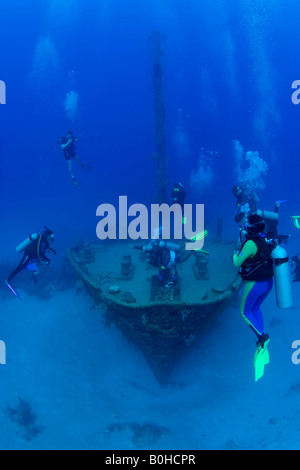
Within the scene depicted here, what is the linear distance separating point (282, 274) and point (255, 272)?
41 centimetres

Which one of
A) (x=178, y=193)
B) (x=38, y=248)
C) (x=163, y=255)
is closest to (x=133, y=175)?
(x=178, y=193)

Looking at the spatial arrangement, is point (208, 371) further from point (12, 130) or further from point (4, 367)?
point (12, 130)

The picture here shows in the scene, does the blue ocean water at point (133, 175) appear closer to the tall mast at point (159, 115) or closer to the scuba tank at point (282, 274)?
the tall mast at point (159, 115)

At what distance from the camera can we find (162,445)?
715 centimetres

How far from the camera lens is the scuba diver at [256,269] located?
193 inches

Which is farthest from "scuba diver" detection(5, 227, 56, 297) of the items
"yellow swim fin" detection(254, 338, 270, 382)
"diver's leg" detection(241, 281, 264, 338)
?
"yellow swim fin" detection(254, 338, 270, 382)

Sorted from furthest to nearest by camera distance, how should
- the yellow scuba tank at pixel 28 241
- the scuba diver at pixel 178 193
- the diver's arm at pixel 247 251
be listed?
the scuba diver at pixel 178 193 < the yellow scuba tank at pixel 28 241 < the diver's arm at pixel 247 251

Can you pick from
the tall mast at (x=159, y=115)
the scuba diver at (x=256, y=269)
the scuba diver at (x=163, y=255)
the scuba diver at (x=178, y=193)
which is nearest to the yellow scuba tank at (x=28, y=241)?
the scuba diver at (x=163, y=255)

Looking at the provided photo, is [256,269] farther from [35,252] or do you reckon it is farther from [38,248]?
[35,252]

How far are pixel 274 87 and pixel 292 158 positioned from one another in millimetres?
29634

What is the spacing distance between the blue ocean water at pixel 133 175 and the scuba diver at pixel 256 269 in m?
3.34

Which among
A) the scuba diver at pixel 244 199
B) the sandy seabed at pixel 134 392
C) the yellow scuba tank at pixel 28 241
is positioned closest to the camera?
the sandy seabed at pixel 134 392

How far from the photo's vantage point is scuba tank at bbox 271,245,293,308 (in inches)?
194
